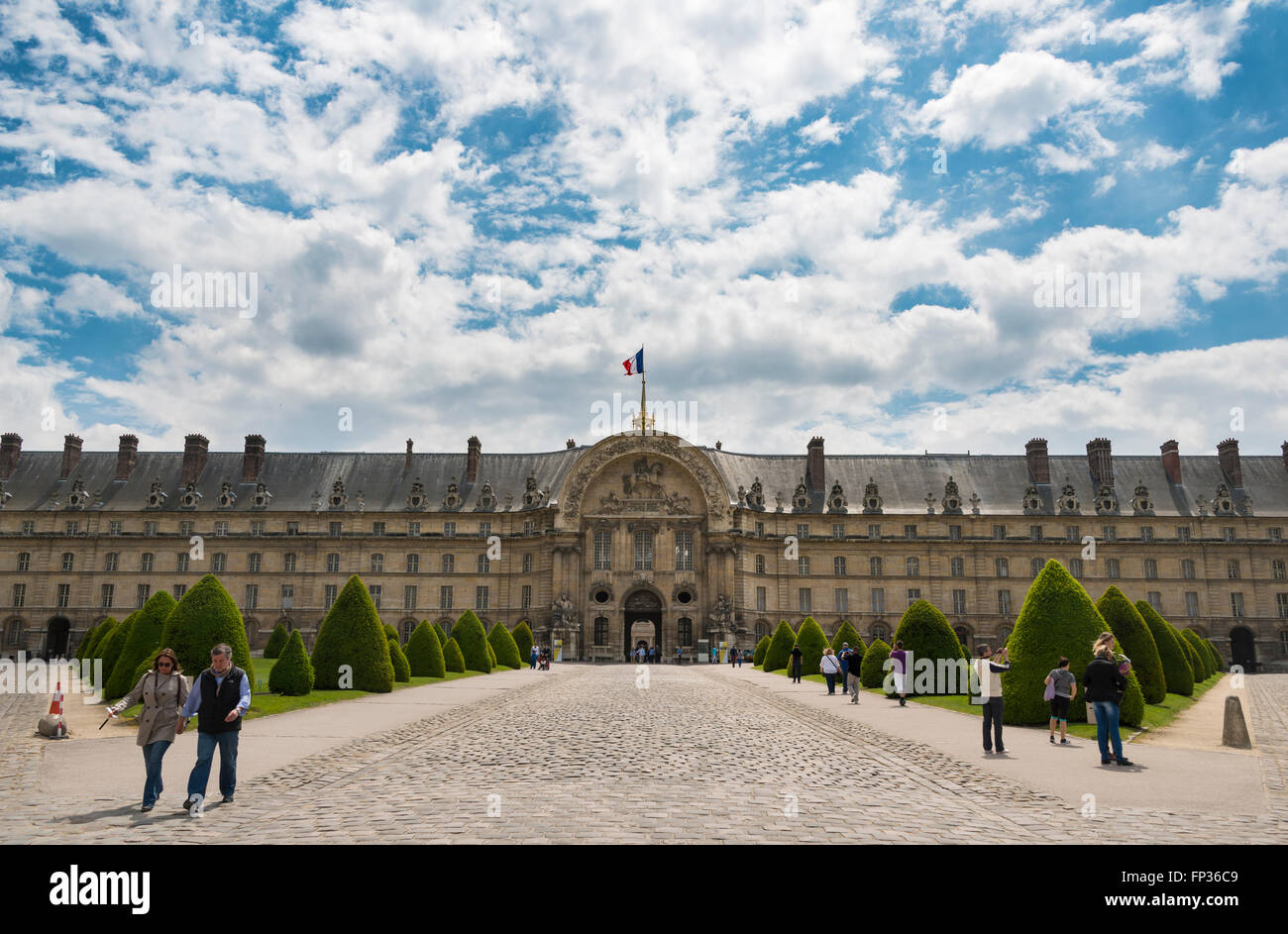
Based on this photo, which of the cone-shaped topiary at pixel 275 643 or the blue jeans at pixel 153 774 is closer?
the blue jeans at pixel 153 774

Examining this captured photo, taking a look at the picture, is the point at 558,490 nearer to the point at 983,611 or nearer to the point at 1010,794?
the point at 983,611

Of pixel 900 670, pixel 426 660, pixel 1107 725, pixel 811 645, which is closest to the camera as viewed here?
pixel 1107 725

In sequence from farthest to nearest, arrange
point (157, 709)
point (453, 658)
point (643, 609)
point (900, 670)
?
point (643, 609) → point (453, 658) → point (900, 670) → point (157, 709)

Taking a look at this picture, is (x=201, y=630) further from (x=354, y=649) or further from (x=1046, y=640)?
(x=1046, y=640)

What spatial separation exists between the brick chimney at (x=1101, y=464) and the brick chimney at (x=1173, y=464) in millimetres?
4079

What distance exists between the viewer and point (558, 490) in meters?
67.5

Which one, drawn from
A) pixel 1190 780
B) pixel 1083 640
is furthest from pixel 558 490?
pixel 1190 780

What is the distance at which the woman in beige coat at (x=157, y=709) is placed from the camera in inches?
397

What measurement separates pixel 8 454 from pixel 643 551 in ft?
173

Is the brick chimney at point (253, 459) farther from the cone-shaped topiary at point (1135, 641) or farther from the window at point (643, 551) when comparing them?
the cone-shaped topiary at point (1135, 641)

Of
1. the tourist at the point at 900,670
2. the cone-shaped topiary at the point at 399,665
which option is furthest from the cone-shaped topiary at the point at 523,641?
the tourist at the point at 900,670

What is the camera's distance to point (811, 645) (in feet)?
138

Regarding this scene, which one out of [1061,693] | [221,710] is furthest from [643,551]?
[221,710]

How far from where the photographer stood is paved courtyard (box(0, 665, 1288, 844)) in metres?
8.84
